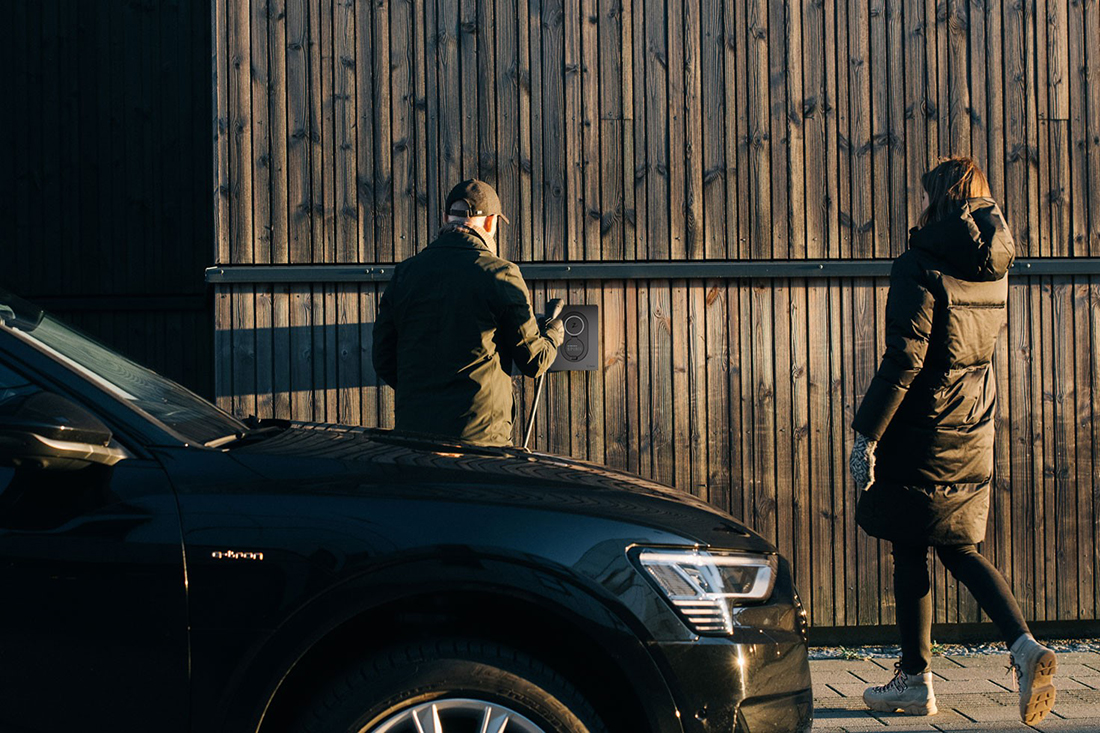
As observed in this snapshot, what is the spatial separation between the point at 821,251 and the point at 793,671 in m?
3.23

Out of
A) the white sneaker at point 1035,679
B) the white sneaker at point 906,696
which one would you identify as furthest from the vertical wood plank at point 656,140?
the white sneaker at point 1035,679

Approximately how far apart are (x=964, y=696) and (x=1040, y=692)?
0.79m

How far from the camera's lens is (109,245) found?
7.55m

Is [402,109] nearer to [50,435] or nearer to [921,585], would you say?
[921,585]

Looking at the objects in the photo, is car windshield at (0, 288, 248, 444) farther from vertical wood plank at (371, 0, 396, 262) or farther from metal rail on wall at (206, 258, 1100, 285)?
vertical wood plank at (371, 0, 396, 262)

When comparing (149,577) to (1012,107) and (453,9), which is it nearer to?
(453,9)

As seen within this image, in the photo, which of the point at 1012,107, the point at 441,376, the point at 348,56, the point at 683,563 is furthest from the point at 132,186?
the point at 683,563

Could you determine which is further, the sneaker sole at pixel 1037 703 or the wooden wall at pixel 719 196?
the wooden wall at pixel 719 196

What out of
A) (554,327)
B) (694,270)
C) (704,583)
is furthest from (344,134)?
(704,583)

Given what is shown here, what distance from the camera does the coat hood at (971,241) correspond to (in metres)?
3.91

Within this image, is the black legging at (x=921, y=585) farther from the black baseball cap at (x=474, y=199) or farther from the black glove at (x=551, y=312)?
the black baseball cap at (x=474, y=199)

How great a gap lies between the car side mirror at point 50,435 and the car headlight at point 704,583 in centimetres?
123

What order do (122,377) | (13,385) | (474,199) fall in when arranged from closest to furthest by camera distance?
(13,385) < (122,377) < (474,199)

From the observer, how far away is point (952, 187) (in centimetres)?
403
